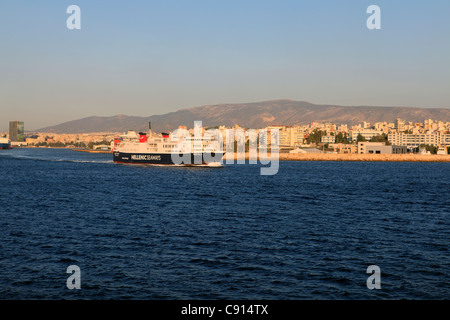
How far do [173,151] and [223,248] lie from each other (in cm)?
7885

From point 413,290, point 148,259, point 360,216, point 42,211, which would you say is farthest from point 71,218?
point 413,290

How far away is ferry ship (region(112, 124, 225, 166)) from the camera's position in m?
96.8

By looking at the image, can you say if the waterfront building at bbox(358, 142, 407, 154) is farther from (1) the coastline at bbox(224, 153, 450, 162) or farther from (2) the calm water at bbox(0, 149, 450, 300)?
(2) the calm water at bbox(0, 149, 450, 300)

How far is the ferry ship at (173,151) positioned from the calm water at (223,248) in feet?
176

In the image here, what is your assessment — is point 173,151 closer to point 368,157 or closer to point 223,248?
point 368,157

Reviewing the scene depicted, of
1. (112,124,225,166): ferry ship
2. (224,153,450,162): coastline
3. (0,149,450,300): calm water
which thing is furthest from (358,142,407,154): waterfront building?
(0,149,450,300): calm water

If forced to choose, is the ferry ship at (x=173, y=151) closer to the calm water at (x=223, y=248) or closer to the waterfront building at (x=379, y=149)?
the calm water at (x=223, y=248)

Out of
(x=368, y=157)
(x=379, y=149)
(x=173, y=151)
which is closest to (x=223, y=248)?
(x=173, y=151)

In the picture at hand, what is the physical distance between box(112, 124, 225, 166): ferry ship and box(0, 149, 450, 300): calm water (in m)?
53.5

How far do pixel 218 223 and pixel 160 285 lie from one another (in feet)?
44.3

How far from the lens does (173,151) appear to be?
101 metres

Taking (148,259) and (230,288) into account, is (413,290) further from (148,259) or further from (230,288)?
(148,259)

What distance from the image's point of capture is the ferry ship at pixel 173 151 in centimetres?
9681

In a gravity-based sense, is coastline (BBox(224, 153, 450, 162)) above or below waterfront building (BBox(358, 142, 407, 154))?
below
